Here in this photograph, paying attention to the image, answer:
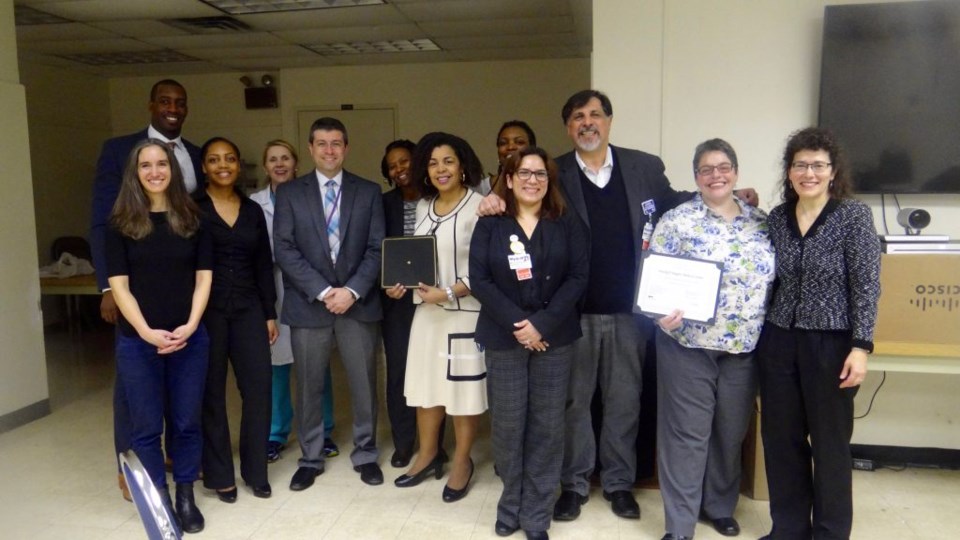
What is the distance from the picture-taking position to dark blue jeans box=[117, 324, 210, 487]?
2.67 metres

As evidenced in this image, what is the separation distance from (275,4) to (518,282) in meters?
3.59

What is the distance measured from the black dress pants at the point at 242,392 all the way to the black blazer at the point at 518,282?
1.11 metres

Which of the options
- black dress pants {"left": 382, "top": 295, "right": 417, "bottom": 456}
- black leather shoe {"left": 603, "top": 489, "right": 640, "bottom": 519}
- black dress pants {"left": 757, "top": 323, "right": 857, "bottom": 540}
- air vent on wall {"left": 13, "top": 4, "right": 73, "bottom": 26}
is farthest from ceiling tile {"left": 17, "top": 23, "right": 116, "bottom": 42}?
black dress pants {"left": 757, "top": 323, "right": 857, "bottom": 540}

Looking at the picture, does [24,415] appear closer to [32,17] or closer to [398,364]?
[398,364]

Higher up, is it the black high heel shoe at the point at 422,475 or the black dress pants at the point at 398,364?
the black dress pants at the point at 398,364

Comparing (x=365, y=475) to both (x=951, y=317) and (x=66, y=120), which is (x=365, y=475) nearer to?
(x=951, y=317)

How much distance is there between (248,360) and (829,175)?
247cm

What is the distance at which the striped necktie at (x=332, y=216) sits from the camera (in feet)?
10.4

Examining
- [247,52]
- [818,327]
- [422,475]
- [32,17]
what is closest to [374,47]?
[247,52]

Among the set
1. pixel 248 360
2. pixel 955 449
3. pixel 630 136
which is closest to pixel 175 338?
pixel 248 360

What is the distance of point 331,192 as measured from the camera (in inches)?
126

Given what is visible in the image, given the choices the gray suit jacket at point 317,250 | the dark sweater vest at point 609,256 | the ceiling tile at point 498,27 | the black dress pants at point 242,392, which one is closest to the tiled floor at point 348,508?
the black dress pants at point 242,392

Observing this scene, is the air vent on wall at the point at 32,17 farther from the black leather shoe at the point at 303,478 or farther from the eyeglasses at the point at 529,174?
the eyeglasses at the point at 529,174

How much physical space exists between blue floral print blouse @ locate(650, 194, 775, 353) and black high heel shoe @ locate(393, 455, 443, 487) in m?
1.44
